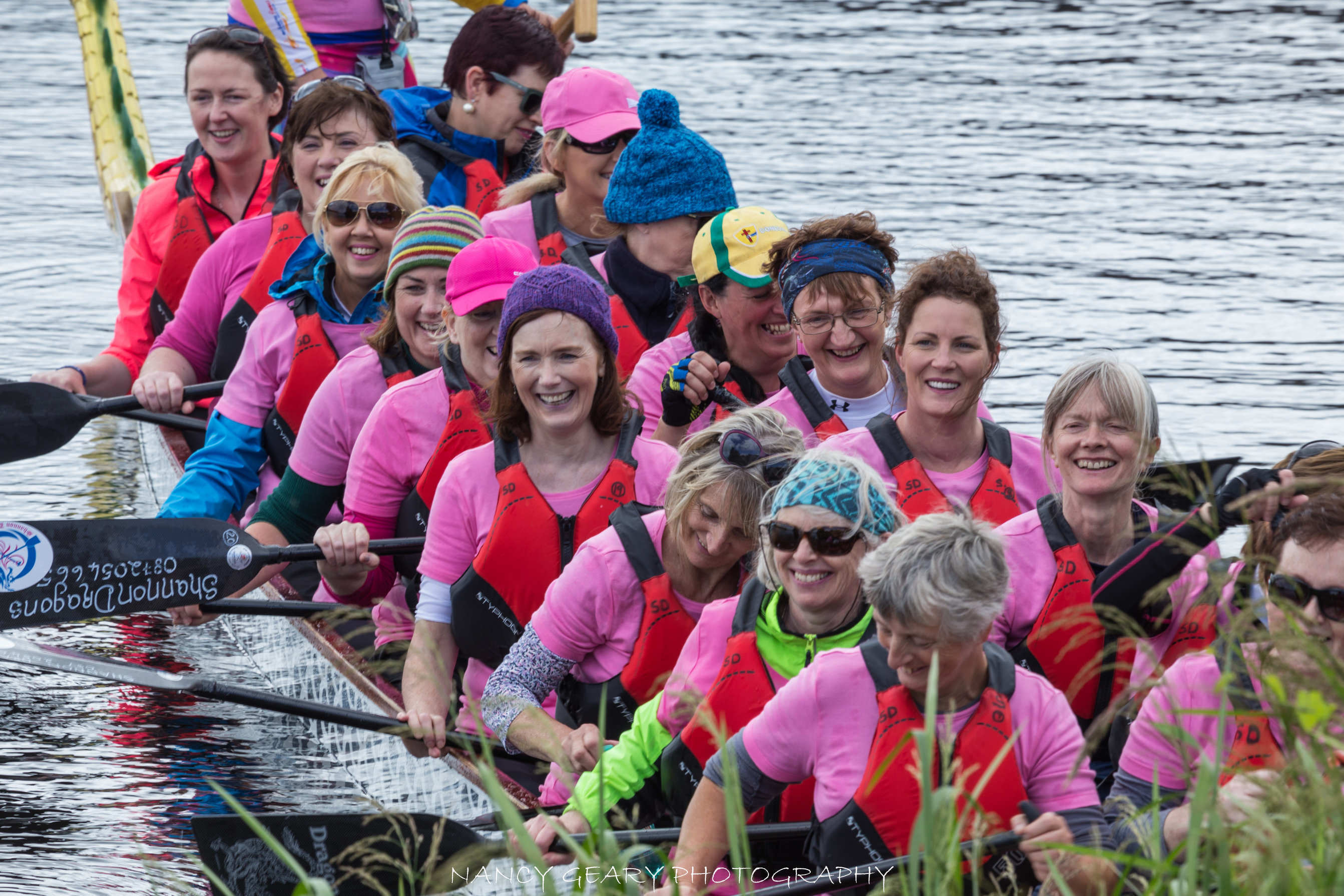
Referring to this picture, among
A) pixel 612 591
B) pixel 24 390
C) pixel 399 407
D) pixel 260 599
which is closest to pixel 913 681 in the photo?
pixel 612 591

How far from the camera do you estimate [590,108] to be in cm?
571

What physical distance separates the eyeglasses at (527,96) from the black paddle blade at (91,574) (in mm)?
2345

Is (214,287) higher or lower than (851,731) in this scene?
higher

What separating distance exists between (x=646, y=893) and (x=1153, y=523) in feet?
4.38

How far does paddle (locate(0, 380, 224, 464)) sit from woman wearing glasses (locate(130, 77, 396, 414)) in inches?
4.4

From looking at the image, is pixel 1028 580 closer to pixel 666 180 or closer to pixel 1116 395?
pixel 1116 395

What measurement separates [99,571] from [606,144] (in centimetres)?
203

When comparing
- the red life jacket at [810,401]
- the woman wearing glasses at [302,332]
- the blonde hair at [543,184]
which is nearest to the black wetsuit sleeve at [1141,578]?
the red life jacket at [810,401]

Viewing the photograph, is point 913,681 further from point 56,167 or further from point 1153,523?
point 56,167

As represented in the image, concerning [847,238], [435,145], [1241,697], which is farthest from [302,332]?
[1241,697]

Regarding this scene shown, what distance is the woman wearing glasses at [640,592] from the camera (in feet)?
11.4

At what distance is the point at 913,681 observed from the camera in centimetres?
291

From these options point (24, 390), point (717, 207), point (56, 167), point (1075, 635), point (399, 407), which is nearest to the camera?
point (1075, 635)

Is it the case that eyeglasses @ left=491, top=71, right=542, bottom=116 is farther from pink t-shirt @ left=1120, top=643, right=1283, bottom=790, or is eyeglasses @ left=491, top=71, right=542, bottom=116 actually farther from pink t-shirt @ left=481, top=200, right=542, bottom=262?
pink t-shirt @ left=1120, top=643, right=1283, bottom=790
